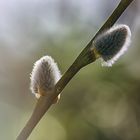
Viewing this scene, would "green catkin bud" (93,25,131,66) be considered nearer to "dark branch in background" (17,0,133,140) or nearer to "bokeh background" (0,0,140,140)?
"dark branch in background" (17,0,133,140)

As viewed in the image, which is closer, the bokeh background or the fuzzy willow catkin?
the fuzzy willow catkin

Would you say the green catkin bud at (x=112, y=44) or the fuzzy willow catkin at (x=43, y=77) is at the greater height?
the fuzzy willow catkin at (x=43, y=77)

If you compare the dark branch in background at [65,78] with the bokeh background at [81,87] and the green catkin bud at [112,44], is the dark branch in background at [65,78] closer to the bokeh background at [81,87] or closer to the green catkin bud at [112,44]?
the green catkin bud at [112,44]

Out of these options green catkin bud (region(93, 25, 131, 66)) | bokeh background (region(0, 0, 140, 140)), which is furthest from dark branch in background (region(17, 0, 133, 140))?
bokeh background (region(0, 0, 140, 140))

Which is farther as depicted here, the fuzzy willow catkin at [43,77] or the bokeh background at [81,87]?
the bokeh background at [81,87]

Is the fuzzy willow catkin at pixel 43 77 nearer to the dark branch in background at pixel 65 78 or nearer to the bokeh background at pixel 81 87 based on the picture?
the dark branch in background at pixel 65 78

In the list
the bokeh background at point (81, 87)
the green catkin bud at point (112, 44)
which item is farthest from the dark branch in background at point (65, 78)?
the bokeh background at point (81, 87)
